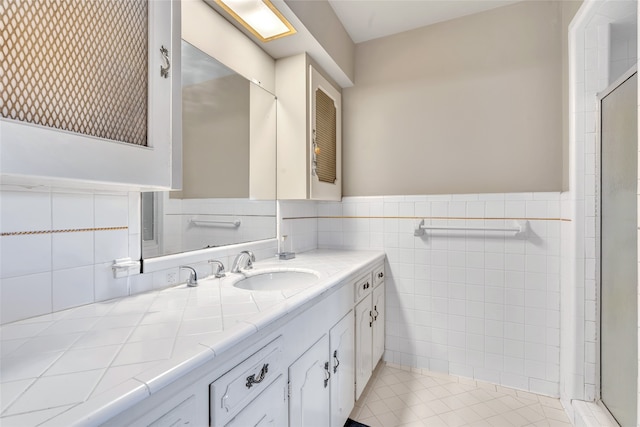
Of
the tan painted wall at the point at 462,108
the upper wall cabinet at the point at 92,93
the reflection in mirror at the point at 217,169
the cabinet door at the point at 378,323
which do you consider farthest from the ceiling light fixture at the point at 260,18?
the cabinet door at the point at 378,323

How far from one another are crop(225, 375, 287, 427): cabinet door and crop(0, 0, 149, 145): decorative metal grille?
791mm

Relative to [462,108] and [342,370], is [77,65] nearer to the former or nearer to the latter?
[342,370]

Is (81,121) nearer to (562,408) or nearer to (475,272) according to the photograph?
(475,272)

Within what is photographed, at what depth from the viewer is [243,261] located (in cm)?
167

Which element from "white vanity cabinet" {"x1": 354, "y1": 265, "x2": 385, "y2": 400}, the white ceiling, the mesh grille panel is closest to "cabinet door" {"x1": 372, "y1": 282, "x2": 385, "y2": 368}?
"white vanity cabinet" {"x1": 354, "y1": 265, "x2": 385, "y2": 400}

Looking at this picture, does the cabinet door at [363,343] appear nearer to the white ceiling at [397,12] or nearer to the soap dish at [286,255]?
the soap dish at [286,255]

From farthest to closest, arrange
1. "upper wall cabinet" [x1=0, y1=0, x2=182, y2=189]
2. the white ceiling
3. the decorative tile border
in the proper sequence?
the white ceiling < the decorative tile border < "upper wall cabinet" [x1=0, y1=0, x2=182, y2=189]

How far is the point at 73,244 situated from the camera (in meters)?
0.99

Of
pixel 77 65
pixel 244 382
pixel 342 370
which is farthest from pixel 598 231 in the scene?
pixel 77 65

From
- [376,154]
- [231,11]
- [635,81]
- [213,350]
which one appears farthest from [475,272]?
[231,11]

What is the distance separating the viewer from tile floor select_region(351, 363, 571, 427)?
67.6 inches

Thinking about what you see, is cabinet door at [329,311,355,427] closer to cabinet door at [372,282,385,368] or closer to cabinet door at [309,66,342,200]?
cabinet door at [372,282,385,368]

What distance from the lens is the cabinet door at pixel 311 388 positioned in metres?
1.10

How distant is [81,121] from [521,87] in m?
2.33
